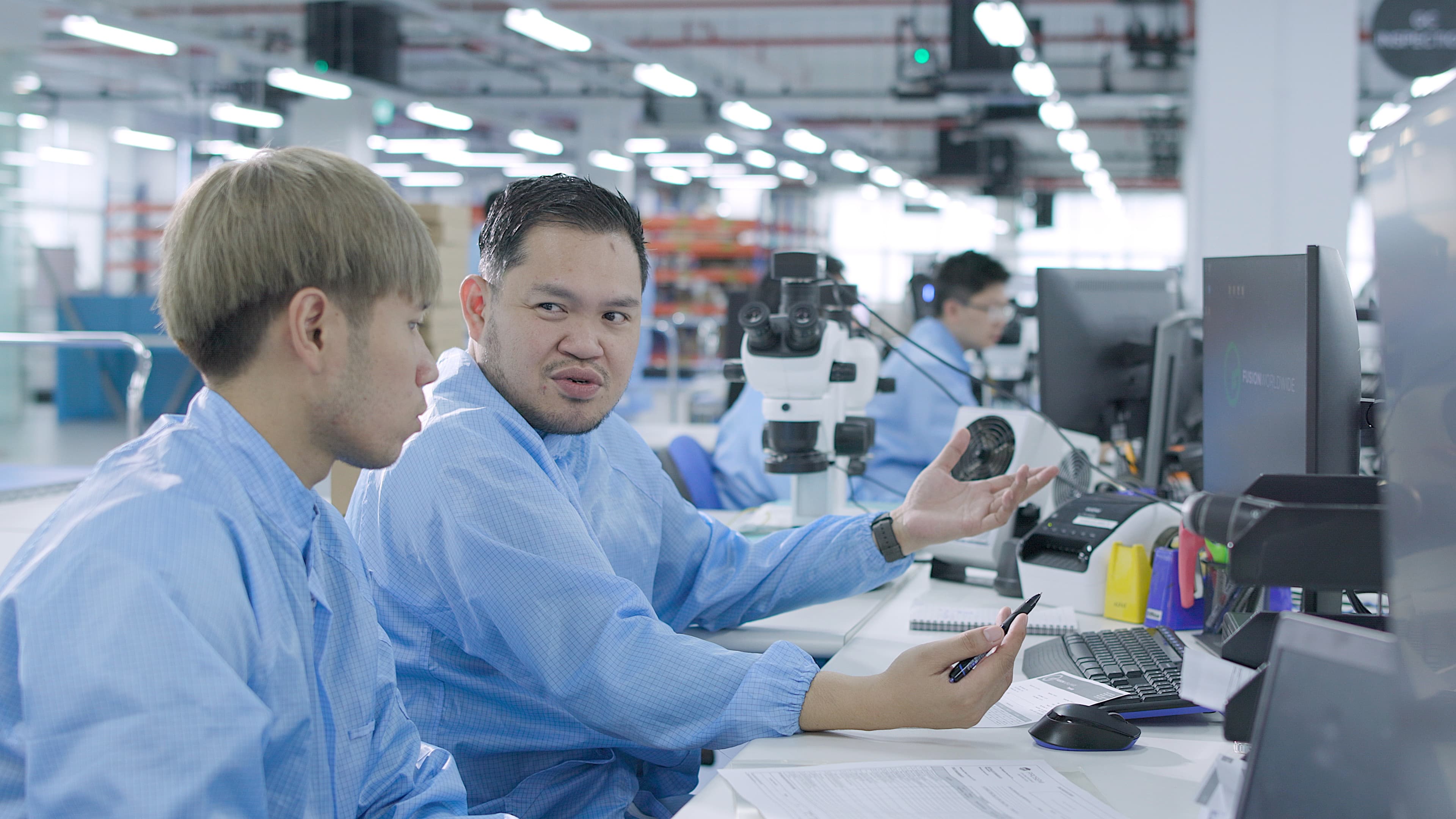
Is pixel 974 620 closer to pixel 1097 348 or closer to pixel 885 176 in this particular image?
pixel 1097 348

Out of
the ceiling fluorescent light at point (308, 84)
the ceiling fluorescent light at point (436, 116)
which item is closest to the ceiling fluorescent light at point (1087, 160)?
the ceiling fluorescent light at point (436, 116)

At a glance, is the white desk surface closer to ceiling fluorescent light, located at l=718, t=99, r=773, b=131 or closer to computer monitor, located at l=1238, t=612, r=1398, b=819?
computer monitor, located at l=1238, t=612, r=1398, b=819

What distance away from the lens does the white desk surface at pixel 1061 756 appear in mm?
1125

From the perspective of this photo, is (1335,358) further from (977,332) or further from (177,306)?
(977,332)

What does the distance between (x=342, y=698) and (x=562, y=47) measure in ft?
25.7

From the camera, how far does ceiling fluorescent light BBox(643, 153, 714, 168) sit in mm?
15961

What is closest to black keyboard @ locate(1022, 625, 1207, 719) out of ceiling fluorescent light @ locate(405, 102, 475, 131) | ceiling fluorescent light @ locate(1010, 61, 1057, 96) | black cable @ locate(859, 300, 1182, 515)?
black cable @ locate(859, 300, 1182, 515)

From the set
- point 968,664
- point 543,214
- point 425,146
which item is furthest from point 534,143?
point 968,664

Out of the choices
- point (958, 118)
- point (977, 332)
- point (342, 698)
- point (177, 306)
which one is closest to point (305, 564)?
point (342, 698)

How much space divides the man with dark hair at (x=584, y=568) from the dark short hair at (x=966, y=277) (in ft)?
9.23

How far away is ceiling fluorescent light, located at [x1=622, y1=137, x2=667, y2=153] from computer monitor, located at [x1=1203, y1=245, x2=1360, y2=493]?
12.6 m

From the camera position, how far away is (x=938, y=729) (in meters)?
1.33

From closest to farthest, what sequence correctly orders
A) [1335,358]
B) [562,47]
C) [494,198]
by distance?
[1335,358]
[494,198]
[562,47]

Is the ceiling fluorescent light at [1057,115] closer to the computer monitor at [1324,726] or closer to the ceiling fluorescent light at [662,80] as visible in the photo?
the ceiling fluorescent light at [662,80]
